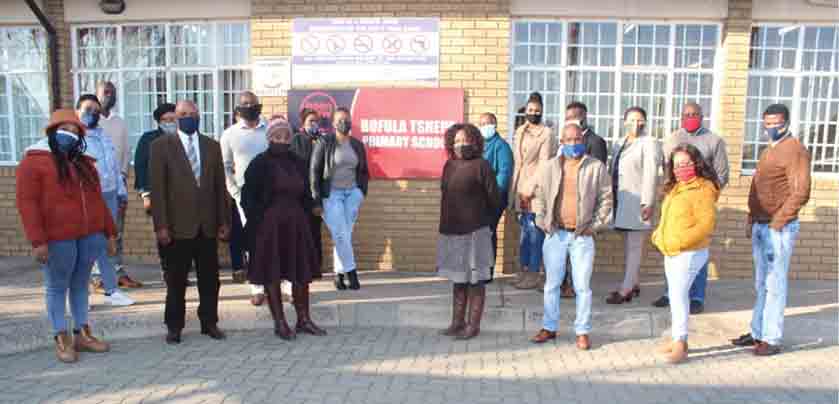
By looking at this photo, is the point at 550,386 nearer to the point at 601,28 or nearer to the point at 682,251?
the point at 682,251

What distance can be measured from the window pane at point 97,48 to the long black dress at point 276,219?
3.93 meters

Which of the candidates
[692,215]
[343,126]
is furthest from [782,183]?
[343,126]

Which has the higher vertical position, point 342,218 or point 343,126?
point 343,126

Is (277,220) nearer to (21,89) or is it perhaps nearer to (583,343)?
(583,343)

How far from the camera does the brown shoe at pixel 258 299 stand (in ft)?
18.3

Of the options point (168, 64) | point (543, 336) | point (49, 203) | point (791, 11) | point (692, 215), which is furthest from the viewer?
point (168, 64)

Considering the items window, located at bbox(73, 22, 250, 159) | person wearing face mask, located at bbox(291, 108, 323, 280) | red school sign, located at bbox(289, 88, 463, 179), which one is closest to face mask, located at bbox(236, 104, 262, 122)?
person wearing face mask, located at bbox(291, 108, 323, 280)

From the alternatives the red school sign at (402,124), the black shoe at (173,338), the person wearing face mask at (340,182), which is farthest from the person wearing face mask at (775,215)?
the black shoe at (173,338)

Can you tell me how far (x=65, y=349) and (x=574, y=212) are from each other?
13.4 ft

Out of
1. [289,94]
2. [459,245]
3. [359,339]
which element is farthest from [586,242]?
[289,94]

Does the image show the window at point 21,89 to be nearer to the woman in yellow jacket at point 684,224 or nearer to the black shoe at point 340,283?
the black shoe at point 340,283

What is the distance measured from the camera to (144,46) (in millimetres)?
7395

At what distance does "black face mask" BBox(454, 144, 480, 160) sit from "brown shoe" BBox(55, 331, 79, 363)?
3.38m

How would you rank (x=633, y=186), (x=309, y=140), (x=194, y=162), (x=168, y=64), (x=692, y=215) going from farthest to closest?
(x=168, y=64) < (x=309, y=140) < (x=633, y=186) < (x=194, y=162) < (x=692, y=215)
